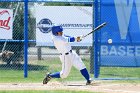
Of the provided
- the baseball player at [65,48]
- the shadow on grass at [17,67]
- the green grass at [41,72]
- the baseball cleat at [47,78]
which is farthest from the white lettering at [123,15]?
the shadow on grass at [17,67]

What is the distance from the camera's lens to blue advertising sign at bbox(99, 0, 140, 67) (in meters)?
15.5

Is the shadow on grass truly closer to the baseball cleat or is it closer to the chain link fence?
the chain link fence

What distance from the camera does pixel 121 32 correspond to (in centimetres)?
1552

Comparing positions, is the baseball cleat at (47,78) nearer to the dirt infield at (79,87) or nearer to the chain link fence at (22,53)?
the dirt infield at (79,87)

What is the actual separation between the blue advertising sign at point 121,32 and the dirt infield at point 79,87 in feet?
6.20

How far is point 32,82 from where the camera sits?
46.3 feet

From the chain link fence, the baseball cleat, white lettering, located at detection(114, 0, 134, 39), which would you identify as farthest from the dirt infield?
white lettering, located at detection(114, 0, 134, 39)

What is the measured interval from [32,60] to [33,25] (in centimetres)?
320

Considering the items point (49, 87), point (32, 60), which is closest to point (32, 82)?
point (49, 87)

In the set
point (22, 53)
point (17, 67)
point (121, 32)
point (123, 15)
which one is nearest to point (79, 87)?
point (121, 32)

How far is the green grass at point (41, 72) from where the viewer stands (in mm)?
15152

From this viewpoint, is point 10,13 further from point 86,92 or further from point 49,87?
point 86,92

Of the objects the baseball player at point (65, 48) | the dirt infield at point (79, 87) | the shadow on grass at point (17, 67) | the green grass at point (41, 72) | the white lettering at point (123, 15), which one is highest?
the white lettering at point (123, 15)

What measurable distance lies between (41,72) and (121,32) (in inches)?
132
